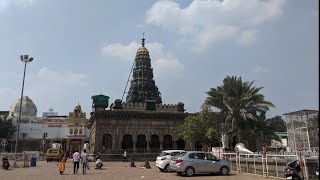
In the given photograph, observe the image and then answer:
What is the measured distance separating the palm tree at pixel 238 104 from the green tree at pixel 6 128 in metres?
66.2

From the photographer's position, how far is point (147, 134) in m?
59.4

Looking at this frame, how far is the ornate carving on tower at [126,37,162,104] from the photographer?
75.7 m

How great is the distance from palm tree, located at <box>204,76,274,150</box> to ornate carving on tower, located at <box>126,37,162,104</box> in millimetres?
41604

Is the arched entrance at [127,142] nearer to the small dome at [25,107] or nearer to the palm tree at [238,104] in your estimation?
the palm tree at [238,104]

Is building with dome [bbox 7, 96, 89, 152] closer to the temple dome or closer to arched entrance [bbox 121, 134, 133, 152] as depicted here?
the temple dome

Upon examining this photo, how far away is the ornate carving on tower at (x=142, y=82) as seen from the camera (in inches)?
2980

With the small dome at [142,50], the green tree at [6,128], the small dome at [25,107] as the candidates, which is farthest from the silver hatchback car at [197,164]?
the small dome at [25,107]

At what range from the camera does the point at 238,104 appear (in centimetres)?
3244

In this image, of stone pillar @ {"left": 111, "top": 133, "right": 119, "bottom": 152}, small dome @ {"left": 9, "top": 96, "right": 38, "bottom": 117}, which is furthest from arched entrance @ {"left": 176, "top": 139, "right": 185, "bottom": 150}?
small dome @ {"left": 9, "top": 96, "right": 38, "bottom": 117}

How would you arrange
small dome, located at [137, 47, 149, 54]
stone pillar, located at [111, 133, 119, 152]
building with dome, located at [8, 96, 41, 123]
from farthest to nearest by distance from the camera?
building with dome, located at [8, 96, 41, 123] < small dome, located at [137, 47, 149, 54] < stone pillar, located at [111, 133, 119, 152]

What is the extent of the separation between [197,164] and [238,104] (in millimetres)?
13791

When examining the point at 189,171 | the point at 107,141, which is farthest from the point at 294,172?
the point at 107,141

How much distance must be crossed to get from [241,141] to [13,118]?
77.1 metres

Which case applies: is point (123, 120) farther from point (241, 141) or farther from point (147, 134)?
point (241, 141)
